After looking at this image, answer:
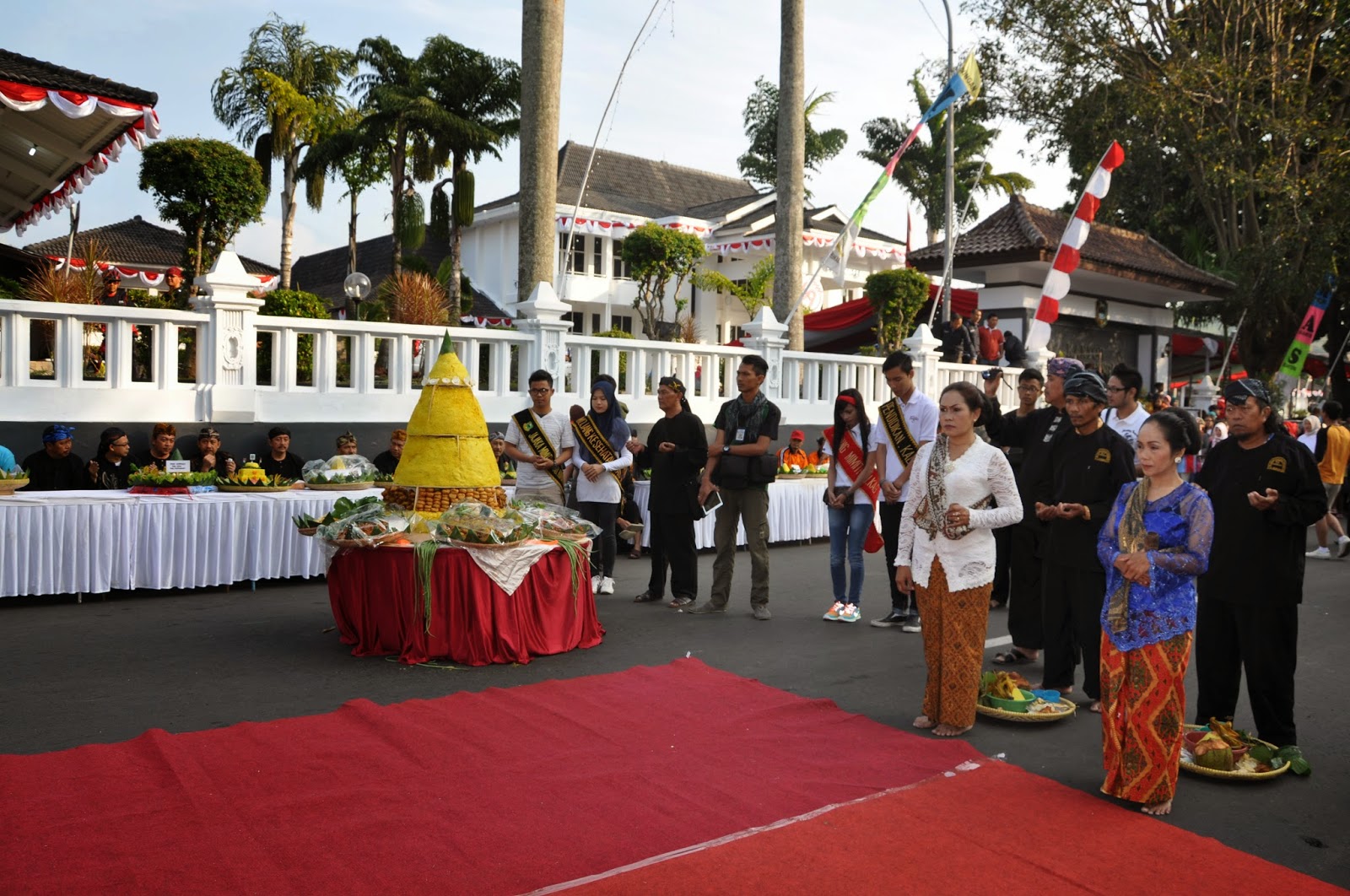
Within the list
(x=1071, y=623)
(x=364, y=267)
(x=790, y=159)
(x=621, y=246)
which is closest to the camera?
(x=1071, y=623)

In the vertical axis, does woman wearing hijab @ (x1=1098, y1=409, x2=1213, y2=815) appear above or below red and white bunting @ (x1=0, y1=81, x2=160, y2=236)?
below

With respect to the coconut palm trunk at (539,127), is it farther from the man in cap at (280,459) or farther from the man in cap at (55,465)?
the man in cap at (55,465)

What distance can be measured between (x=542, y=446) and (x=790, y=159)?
778 centimetres

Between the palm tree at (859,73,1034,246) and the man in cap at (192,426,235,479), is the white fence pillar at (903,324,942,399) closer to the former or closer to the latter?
the man in cap at (192,426,235,479)

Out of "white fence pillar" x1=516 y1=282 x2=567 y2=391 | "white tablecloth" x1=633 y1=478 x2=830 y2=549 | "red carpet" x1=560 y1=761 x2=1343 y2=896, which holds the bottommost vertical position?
"red carpet" x1=560 y1=761 x2=1343 y2=896

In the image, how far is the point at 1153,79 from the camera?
20953 millimetres

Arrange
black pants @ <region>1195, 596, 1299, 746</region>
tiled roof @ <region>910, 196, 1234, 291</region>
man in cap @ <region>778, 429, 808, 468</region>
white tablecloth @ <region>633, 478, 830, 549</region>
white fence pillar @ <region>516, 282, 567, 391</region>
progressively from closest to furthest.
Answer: black pants @ <region>1195, 596, 1299, 746</region>, white fence pillar @ <region>516, 282, 567, 391</region>, white tablecloth @ <region>633, 478, 830, 549</region>, man in cap @ <region>778, 429, 808, 468</region>, tiled roof @ <region>910, 196, 1234, 291</region>

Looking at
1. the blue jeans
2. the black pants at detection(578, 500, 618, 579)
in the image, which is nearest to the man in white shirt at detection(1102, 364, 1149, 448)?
the blue jeans

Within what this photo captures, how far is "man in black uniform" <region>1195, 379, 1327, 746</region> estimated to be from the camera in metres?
4.85

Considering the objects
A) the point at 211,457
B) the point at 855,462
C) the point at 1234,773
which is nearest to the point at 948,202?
the point at 855,462

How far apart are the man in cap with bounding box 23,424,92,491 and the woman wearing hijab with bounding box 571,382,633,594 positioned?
413 cm

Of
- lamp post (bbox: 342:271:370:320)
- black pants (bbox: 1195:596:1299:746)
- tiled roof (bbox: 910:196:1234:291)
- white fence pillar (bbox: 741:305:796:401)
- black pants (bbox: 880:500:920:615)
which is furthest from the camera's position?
tiled roof (bbox: 910:196:1234:291)

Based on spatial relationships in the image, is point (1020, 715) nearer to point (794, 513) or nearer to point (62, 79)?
point (794, 513)

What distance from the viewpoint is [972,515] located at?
193 inches
